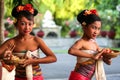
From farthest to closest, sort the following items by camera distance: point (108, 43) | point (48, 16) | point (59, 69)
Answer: point (48, 16) → point (108, 43) → point (59, 69)

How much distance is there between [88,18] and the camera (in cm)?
442

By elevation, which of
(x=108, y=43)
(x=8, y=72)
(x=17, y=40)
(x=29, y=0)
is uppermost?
(x=29, y=0)

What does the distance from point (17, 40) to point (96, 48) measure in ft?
2.78

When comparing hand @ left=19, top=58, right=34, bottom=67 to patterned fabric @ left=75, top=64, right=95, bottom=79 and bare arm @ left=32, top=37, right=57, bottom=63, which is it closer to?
bare arm @ left=32, top=37, right=57, bottom=63

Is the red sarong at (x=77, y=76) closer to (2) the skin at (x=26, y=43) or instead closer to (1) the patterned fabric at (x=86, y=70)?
(1) the patterned fabric at (x=86, y=70)

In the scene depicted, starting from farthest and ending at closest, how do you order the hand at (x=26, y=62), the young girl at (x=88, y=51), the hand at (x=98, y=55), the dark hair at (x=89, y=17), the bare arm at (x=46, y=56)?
the dark hair at (x=89, y=17), the young girl at (x=88, y=51), the hand at (x=98, y=55), the bare arm at (x=46, y=56), the hand at (x=26, y=62)

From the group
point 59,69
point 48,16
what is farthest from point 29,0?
point 48,16

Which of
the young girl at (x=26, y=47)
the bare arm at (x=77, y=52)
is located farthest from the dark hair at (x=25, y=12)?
the bare arm at (x=77, y=52)

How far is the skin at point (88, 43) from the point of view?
14.0ft

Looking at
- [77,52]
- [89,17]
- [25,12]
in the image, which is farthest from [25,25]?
[89,17]

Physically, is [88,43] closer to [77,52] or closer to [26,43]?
Result: [77,52]

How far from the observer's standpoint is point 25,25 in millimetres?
4133

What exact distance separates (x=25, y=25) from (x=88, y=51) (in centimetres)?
72

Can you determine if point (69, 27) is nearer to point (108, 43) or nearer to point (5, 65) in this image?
point (108, 43)
